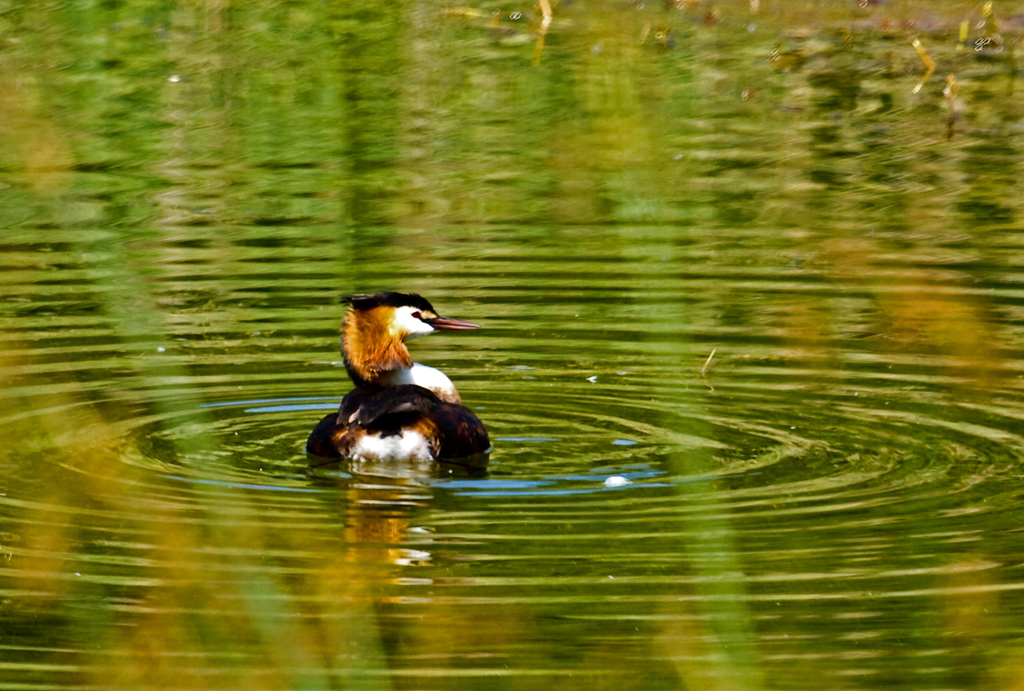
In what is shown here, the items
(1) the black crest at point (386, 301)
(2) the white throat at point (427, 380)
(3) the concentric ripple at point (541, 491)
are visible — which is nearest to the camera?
(3) the concentric ripple at point (541, 491)

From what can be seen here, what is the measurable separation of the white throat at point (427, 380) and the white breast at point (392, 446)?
0.48 meters

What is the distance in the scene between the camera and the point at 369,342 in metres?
8.44

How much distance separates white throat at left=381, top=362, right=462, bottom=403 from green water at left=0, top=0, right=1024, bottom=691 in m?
0.37

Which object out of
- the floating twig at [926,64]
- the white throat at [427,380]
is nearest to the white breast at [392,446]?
the white throat at [427,380]

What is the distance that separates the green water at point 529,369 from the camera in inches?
220

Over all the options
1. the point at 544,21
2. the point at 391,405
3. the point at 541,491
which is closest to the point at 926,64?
the point at 544,21

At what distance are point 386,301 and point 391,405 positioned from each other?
60 centimetres

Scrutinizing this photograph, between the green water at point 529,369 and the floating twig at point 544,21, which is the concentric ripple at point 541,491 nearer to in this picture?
the green water at point 529,369

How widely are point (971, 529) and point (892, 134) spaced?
1011 centimetres

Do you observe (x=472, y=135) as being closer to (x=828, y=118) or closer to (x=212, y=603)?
(x=828, y=118)

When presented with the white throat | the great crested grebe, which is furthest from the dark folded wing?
the white throat

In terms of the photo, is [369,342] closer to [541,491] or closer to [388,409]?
[388,409]

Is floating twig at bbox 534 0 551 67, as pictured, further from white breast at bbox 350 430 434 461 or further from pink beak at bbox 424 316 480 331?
white breast at bbox 350 430 434 461

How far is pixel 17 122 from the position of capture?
4914 mm
